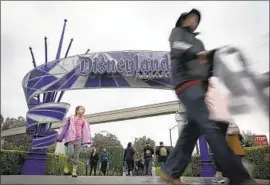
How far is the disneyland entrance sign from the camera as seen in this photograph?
1562cm

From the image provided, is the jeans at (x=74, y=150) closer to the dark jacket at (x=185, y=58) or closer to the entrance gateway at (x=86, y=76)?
the dark jacket at (x=185, y=58)

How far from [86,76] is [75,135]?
9.18m

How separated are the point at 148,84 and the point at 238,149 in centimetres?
1131

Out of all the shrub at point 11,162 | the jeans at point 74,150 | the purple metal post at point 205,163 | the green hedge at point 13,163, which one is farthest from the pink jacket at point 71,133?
the purple metal post at point 205,163

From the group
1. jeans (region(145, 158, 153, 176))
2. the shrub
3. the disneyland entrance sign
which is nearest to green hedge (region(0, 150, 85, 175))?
the shrub

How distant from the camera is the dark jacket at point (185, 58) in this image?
2.96 m

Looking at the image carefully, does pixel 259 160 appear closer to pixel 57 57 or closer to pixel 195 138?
pixel 195 138

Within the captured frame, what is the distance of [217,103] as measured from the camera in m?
3.69

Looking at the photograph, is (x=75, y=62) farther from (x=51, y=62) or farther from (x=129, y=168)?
(x=129, y=168)

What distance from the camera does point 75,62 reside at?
1589cm

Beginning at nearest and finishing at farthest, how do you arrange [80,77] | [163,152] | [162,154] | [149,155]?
[162,154]
[163,152]
[149,155]
[80,77]

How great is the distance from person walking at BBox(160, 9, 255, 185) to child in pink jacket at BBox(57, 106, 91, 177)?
391cm

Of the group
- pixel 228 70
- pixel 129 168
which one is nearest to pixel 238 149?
pixel 228 70

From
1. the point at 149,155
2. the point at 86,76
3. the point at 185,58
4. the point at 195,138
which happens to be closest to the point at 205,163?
the point at 149,155
